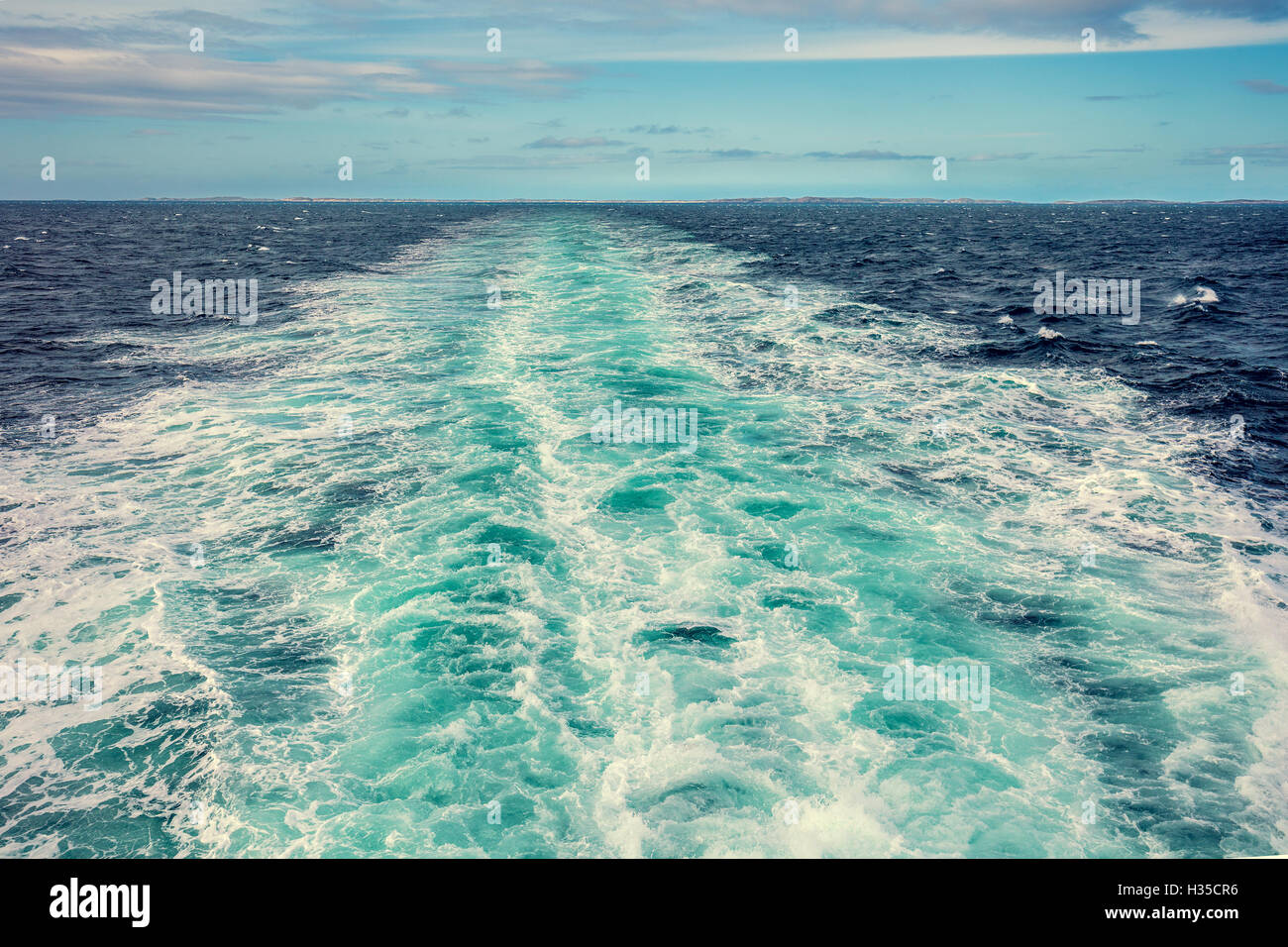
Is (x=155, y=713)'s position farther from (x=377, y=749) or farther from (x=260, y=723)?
(x=377, y=749)

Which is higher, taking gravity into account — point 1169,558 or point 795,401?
point 795,401

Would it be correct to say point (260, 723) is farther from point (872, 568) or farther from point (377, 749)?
point (872, 568)

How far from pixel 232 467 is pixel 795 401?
54.0 ft

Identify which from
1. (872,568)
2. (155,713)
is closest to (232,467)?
(155,713)

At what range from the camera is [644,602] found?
482 inches

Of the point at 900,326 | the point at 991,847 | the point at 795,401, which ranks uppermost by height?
the point at 900,326

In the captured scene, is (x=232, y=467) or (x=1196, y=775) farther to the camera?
Result: (x=232, y=467)

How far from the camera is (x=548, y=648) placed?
35.9 ft

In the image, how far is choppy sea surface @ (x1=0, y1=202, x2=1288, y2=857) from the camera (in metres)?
7.98

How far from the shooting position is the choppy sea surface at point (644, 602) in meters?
7.98

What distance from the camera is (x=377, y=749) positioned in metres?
8.88

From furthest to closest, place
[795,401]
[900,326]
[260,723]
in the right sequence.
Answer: [900,326], [795,401], [260,723]
